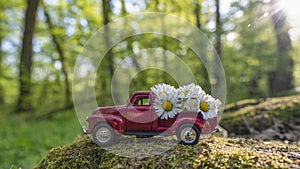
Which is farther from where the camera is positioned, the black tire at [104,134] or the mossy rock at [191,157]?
the black tire at [104,134]

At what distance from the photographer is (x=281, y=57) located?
764cm

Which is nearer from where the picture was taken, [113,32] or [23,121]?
[113,32]

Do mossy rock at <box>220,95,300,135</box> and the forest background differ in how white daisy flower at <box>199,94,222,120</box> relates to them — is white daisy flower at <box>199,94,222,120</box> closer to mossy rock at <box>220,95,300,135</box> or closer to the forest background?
mossy rock at <box>220,95,300,135</box>

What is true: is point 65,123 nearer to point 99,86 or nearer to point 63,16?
point 99,86

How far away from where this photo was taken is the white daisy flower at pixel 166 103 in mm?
2383

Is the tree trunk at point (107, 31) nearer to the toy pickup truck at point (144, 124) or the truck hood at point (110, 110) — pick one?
the truck hood at point (110, 110)

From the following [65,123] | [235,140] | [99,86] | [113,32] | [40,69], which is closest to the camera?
[235,140]

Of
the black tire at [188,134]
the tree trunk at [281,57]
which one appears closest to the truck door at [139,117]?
the black tire at [188,134]

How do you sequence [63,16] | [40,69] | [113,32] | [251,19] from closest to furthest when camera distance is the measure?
[251,19] < [113,32] < [63,16] < [40,69]

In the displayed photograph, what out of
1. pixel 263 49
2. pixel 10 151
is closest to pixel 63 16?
pixel 10 151

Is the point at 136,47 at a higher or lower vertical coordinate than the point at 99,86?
higher

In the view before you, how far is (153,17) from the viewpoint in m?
9.71

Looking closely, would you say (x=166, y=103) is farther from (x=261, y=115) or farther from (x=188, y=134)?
(x=261, y=115)

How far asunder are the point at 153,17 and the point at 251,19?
405 cm
